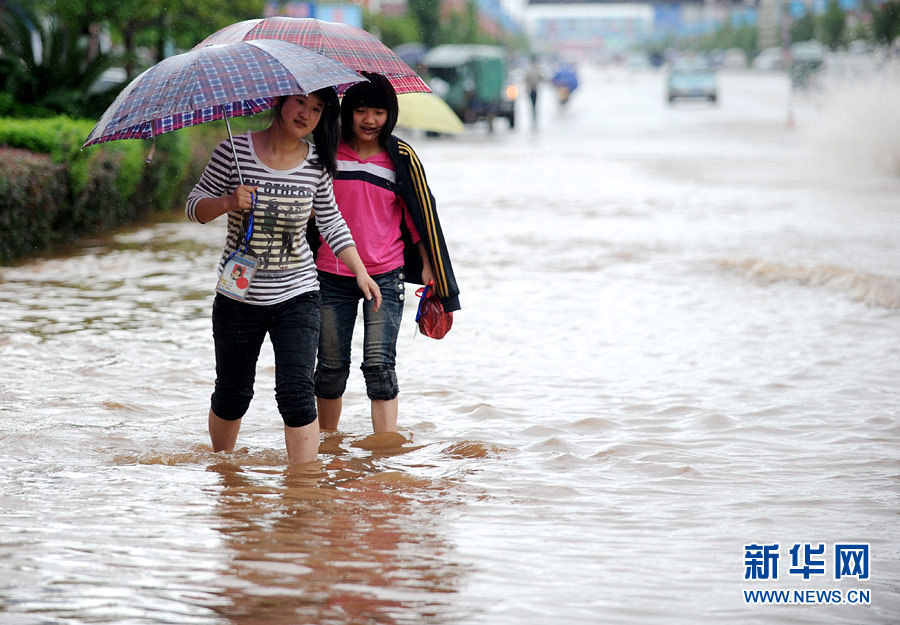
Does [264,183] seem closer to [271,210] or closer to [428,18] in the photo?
[271,210]

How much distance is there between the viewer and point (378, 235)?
5.13 m

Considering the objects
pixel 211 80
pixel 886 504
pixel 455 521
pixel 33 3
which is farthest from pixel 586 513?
pixel 33 3

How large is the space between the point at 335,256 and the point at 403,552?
1.38 meters

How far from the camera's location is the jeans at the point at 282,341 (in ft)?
15.2

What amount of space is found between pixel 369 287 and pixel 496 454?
1.10m

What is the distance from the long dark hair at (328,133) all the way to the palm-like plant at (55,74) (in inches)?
440

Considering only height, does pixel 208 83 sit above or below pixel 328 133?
above

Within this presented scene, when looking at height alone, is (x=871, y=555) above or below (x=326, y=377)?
below

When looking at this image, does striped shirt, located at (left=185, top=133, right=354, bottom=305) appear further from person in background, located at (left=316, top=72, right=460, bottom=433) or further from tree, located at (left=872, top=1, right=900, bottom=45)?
tree, located at (left=872, top=1, right=900, bottom=45)

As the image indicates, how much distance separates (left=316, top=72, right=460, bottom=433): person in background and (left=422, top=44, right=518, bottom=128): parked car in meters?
28.0

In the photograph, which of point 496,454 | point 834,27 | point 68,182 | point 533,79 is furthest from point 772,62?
point 496,454

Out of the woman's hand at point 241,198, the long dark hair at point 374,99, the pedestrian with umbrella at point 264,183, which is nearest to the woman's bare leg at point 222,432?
the pedestrian with umbrella at point 264,183

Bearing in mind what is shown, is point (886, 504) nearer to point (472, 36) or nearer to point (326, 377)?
point (326, 377)

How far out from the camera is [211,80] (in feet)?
14.2
